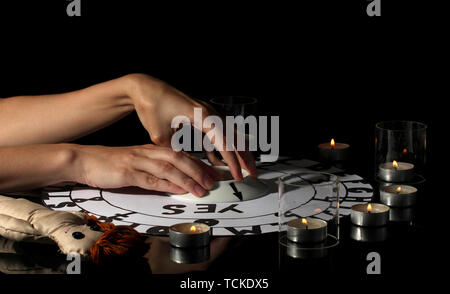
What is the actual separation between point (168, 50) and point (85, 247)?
1.81 m

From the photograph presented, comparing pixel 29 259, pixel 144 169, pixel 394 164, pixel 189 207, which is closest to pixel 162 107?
pixel 144 169

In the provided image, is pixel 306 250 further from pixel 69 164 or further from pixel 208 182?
pixel 69 164

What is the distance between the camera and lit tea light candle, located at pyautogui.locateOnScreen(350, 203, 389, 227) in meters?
2.12

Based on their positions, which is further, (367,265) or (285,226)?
(285,226)

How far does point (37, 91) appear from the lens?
11.5 ft

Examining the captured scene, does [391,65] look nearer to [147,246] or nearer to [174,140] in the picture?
[174,140]

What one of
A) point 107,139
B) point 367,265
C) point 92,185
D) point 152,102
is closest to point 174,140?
point 152,102

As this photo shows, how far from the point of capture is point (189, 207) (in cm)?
230

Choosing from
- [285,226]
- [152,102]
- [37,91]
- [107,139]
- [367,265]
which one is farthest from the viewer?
[37,91]

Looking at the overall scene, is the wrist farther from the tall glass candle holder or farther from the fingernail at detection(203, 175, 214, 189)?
the tall glass candle holder

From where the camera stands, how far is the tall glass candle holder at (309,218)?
78.4 inches

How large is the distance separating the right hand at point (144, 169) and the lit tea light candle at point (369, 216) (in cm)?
40

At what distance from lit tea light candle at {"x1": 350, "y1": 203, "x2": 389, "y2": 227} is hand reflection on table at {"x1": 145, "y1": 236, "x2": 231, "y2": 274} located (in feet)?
0.99

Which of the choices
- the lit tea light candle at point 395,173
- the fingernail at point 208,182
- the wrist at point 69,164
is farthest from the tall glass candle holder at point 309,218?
the wrist at point 69,164
